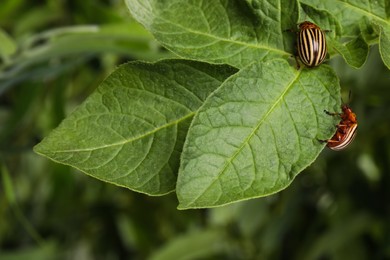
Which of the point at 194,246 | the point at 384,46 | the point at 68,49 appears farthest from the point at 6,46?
the point at 384,46

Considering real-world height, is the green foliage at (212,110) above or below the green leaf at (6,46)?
above

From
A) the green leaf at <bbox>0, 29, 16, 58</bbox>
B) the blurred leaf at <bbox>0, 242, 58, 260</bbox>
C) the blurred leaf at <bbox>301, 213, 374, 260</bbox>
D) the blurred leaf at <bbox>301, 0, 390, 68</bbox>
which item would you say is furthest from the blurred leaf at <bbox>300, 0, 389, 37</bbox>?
the blurred leaf at <bbox>0, 242, 58, 260</bbox>

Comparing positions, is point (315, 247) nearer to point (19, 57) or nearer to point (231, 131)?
point (19, 57)

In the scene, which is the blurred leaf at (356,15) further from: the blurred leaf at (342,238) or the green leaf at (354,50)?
the blurred leaf at (342,238)

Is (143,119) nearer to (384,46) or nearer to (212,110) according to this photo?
(212,110)

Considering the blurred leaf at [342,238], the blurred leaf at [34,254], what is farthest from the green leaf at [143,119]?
the blurred leaf at [34,254]

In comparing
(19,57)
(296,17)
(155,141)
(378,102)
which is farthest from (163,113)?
(378,102)

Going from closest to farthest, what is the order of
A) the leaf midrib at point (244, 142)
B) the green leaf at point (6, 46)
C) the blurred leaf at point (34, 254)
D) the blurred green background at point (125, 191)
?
the leaf midrib at point (244, 142) < the green leaf at point (6, 46) < the blurred green background at point (125, 191) < the blurred leaf at point (34, 254)

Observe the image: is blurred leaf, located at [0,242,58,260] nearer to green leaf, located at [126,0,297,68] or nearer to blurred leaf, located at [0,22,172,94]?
blurred leaf, located at [0,22,172,94]
